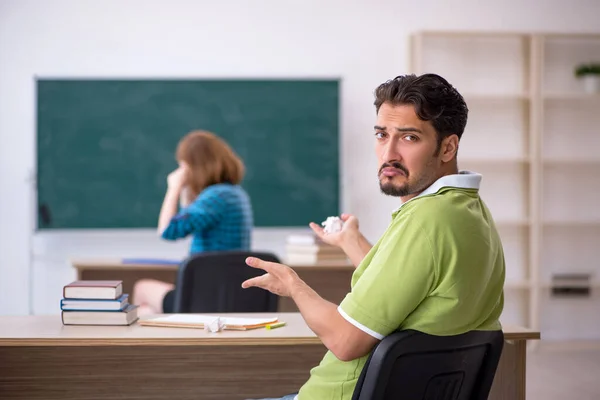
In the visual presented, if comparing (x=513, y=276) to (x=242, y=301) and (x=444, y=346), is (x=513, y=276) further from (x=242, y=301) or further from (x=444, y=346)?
(x=444, y=346)

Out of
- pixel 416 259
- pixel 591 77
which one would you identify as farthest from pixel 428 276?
pixel 591 77

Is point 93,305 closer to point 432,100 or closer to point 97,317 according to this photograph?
point 97,317

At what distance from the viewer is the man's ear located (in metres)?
1.77

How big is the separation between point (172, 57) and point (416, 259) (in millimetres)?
4281

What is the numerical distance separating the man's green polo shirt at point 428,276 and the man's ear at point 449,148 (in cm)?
19

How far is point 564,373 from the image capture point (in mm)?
4738

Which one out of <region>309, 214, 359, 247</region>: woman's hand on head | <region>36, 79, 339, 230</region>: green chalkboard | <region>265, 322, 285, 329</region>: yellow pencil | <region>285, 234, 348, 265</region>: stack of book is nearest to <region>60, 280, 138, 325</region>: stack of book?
<region>265, 322, 285, 329</region>: yellow pencil

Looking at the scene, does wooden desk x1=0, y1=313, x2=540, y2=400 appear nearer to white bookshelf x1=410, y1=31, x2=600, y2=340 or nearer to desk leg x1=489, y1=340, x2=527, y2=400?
desk leg x1=489, y1=340, x2=527, y2=400

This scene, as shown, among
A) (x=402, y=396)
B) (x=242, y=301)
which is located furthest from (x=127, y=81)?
(x=402, y=396)

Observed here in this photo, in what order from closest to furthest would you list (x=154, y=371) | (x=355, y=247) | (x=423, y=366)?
1. (x=423, y=366)
2. (x=355, y=247)
3. (x=154, y=371)

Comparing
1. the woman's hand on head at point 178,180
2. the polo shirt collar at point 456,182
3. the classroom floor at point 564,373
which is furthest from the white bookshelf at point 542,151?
the polo shirt collar at point 456,182

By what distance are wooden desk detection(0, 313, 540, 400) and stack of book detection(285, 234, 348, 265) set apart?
141 centimetres

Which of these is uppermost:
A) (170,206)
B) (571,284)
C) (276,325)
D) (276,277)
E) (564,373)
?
(170,206)

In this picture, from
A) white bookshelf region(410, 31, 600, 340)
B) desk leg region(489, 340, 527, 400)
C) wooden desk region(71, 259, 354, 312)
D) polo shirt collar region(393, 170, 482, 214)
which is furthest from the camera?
white bookshelf region(410, 31, 600, 340)
